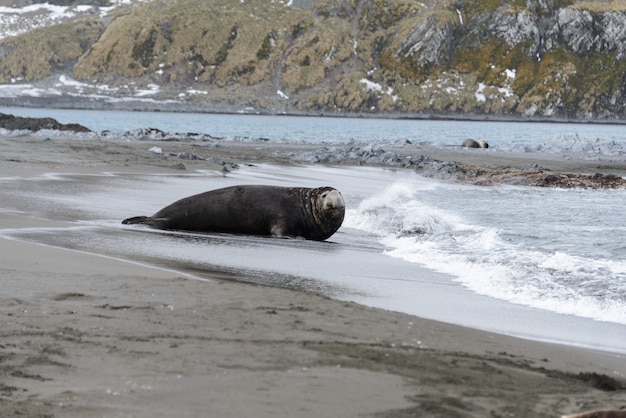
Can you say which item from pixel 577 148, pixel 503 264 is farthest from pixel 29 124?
pixel 503 264

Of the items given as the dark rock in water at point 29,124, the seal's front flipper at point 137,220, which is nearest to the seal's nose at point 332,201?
the seal's front flipper at point 137,220

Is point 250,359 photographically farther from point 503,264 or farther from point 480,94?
point 480,94

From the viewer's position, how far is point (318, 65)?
182m

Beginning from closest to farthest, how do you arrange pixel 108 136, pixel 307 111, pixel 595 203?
1. pixel 595 203
2. pixel 108 136
3. pixel 307 111

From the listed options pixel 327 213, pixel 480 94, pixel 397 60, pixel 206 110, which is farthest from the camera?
pixel 397 60

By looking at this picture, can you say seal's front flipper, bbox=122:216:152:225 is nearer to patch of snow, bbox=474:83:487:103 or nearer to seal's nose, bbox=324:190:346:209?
seal's nose, bbox=324:190:346:209

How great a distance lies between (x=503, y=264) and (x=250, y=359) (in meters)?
5.23

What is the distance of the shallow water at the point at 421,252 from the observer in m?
6.85

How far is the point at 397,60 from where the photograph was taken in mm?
182125

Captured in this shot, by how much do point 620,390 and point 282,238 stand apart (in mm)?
7046

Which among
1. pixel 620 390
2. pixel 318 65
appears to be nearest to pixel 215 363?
pixel 620 390

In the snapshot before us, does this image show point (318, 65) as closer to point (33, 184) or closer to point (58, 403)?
point (33, 184)

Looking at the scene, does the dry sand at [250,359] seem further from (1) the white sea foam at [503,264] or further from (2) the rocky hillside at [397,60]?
(2) the rocky hillside at [397,60]

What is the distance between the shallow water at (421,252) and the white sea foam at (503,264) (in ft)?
0.05
